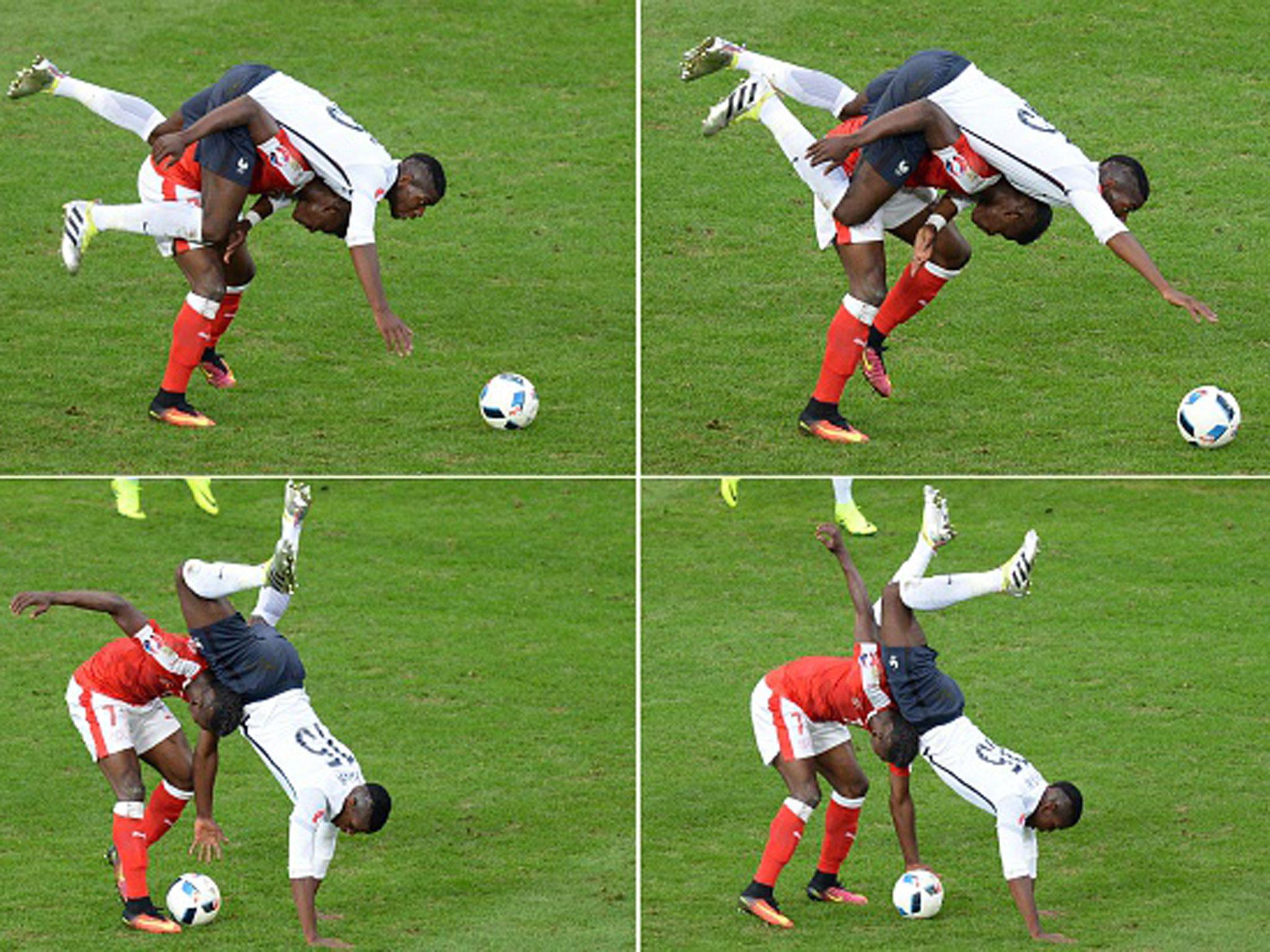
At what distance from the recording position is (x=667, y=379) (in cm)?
1593

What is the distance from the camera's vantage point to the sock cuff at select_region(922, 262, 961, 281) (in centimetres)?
1462

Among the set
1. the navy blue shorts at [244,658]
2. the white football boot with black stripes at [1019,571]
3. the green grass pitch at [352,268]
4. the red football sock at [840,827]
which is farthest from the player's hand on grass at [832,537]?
the navy blue shorts at [244,658]

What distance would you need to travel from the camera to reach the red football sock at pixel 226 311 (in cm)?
1484

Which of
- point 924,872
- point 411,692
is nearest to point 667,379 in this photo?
point 411,692

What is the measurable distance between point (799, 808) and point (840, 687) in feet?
2.41

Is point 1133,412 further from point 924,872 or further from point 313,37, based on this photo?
point 313,37

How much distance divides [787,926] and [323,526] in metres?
7.11

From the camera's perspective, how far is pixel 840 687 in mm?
12898

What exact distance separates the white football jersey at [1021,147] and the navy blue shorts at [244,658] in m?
5.02

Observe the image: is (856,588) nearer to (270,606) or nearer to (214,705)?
(270,606)

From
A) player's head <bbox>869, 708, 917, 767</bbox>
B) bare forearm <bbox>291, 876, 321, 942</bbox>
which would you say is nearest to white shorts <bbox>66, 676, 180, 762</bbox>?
bare forearm <bbox>291, 876, 321, 942</bbox>

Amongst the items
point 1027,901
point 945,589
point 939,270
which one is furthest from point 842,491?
point 1027,901

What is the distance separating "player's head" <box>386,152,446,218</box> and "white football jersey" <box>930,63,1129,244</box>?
303 centimetres

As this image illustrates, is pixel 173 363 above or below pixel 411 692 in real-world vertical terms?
above
